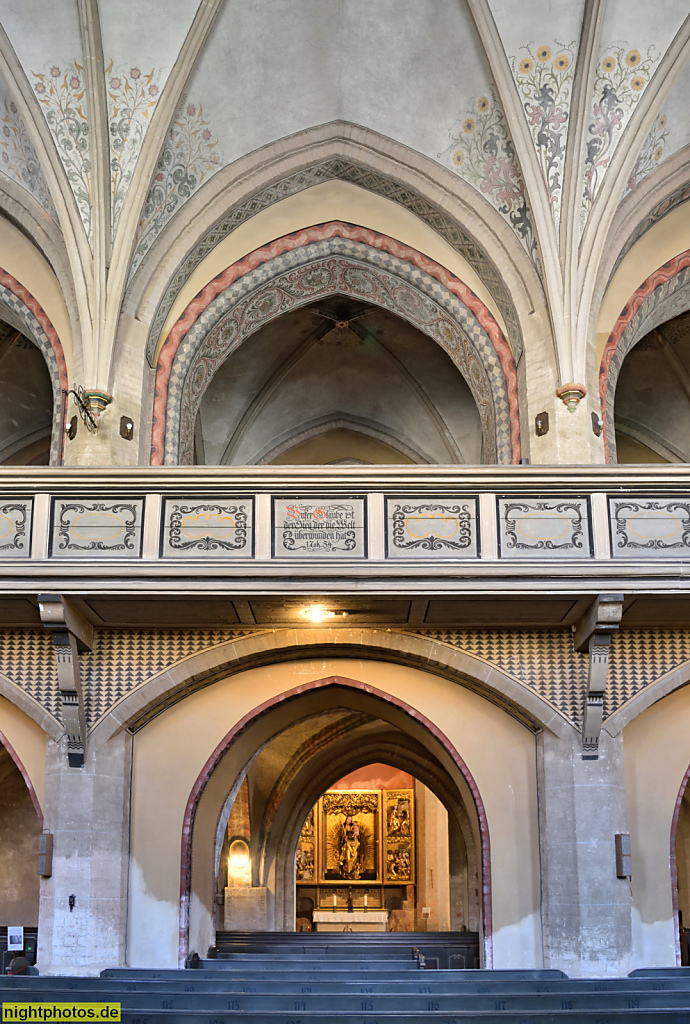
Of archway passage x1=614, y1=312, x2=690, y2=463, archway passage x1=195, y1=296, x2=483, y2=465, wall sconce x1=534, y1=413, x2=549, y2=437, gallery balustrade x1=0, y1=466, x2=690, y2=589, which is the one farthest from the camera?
archway passage x1=195, y1=296, x2=483, y2=465

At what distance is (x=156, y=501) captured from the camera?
950 cm

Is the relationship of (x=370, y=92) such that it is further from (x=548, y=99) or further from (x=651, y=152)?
(x=651, y=152)

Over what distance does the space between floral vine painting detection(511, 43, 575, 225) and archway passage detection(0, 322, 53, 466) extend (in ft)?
25.0

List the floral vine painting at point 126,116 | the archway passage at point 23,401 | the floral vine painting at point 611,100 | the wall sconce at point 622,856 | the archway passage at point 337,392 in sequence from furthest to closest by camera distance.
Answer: the archway passage at point 337,392
the archway passage at point 23,401
the floral vine painting at point 126,116
the floral vine painting at point 611,100
the wall sconce at point 622,856

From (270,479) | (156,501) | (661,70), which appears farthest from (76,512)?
(661,70)

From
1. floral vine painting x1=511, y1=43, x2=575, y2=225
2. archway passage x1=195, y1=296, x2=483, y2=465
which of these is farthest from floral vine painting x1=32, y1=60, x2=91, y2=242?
floral vine painting x1=511, y1=43, x2=575, y2=225

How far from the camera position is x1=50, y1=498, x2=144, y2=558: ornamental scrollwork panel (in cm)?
931

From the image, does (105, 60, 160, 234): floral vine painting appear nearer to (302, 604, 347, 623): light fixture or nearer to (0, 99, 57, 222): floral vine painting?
(0, 99, 57, 222): floral vine painting

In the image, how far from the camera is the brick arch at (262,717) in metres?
10.1

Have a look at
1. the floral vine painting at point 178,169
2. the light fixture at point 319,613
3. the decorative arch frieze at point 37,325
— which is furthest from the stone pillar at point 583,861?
the floral vine painting at point 178,169

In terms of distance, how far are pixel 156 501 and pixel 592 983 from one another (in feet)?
17.1

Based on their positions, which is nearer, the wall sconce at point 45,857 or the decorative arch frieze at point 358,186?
the wall sconce at point 45,857

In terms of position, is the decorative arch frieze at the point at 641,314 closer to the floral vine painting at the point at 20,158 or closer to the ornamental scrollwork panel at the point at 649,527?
the ornamental scrollwork panel at the point at 649,527

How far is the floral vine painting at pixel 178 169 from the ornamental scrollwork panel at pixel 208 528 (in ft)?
13.1
